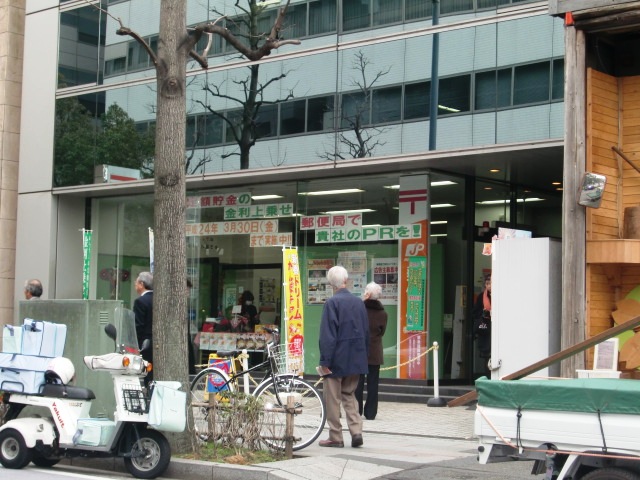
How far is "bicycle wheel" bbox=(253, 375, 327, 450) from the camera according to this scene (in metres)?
9.81

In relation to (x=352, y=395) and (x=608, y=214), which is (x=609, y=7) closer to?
(x=608, y=214)

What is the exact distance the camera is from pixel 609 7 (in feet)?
37.6

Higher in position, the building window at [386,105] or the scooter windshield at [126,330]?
the building window at [386,105]

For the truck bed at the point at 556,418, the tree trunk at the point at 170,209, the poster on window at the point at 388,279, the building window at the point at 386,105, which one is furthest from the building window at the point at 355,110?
the truck bed at the point at 556,418

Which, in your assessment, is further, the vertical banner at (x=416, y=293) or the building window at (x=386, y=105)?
the vertical banner at (x=416, y=293)

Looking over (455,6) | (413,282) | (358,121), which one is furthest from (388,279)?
(455,6)

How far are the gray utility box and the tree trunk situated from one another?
0.78 metres

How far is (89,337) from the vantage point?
10867mm

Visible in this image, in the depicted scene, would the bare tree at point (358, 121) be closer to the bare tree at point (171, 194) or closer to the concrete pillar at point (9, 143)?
the bare tree at point (171, 194)

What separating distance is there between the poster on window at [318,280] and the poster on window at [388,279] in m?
1.10

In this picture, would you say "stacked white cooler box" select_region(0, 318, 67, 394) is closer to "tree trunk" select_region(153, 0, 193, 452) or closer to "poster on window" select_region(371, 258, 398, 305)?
"tree trunk" select_region(153, 0, 193, 452)

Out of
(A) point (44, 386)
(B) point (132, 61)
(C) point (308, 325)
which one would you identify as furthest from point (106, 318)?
(B) point (132, 61)

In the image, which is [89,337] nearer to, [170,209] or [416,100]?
[170,209]

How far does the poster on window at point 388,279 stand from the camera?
17328 millimetres
